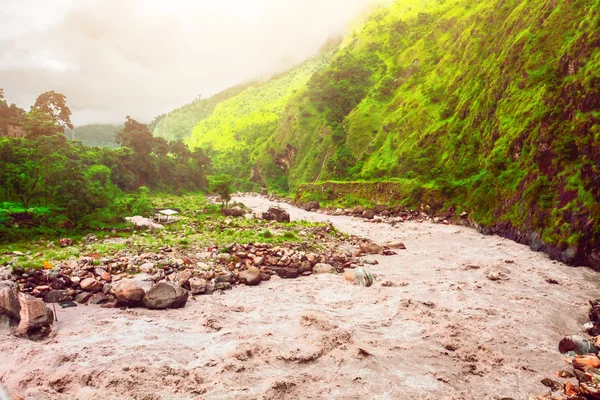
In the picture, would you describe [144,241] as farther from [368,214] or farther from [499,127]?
Answer: [499,127]

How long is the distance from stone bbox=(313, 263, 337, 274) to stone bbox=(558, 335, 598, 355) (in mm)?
9575

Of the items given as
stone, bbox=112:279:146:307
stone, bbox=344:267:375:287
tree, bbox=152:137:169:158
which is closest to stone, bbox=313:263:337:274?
stone, bbox=344:267:375:287

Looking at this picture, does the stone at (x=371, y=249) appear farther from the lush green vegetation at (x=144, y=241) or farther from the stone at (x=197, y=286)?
the stone at (x=197, y=286)

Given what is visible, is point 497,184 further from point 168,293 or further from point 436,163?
point 168,293

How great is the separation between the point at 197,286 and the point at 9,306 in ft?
19.1

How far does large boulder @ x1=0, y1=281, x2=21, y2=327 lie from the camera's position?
8.88m

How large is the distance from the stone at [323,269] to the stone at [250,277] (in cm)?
326

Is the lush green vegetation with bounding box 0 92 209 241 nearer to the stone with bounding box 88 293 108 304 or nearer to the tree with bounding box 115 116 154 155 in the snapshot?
the stone with bounding box 88 293 108 304

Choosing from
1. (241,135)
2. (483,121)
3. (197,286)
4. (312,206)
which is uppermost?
(241,135)

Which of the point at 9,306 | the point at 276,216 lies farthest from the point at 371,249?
the point at 9,306

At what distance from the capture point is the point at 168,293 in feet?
38.8

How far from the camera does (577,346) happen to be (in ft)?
28.7

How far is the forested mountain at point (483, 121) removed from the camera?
20.5 meters

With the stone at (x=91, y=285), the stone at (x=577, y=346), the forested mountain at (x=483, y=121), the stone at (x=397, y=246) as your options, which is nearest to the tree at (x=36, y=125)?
the stone at (x=91, y=285)
